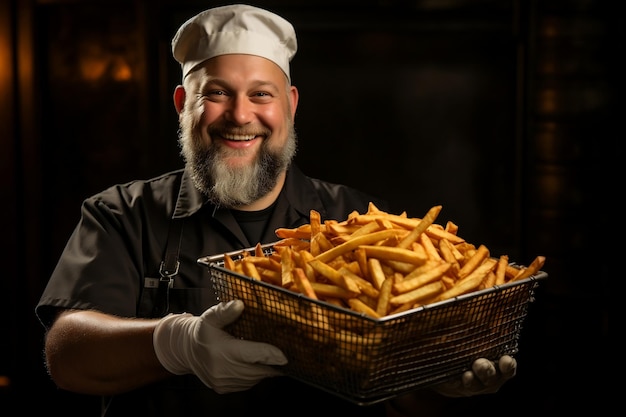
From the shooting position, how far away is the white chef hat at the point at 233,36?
2746 millimetres

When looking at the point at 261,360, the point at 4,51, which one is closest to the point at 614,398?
the point at 261,360

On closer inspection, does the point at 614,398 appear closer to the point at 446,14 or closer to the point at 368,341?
the point at 446,14

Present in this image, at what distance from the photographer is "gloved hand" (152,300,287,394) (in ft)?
6.19

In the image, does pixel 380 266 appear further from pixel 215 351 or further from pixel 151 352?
pixel 151 352

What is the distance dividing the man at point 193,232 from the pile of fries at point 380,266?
1.30 feet

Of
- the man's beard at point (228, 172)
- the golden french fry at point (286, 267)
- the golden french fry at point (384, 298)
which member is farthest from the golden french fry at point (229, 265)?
the man's beard at point (228, 172)

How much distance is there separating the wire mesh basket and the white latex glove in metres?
0.03

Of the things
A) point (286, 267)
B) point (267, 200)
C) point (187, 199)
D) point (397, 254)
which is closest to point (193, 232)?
point (187, 199)

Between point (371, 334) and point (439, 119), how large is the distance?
271 centimetres

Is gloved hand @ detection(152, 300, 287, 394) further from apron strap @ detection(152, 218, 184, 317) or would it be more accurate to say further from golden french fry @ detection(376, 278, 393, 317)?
apron strap @ detection(152, 218, 184, 317)

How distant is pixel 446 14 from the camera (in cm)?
415

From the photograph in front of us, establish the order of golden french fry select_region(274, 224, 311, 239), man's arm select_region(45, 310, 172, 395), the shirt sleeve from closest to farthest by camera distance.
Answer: golden french fry select_region(274, 224, 311, 239)
man's arm select_region(45, 310, 172, 395)
the shirt sleeve

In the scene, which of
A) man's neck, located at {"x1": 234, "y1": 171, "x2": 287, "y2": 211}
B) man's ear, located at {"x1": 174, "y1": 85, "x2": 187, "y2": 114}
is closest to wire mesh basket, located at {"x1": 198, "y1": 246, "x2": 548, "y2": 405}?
man's neck, located at {"x1": 234, "y1": 171, "x2": 287, "y2": 211}

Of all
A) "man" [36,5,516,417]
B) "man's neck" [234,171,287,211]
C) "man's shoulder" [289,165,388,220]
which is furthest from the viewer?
"man's shoulder" [289,165,388,220]
